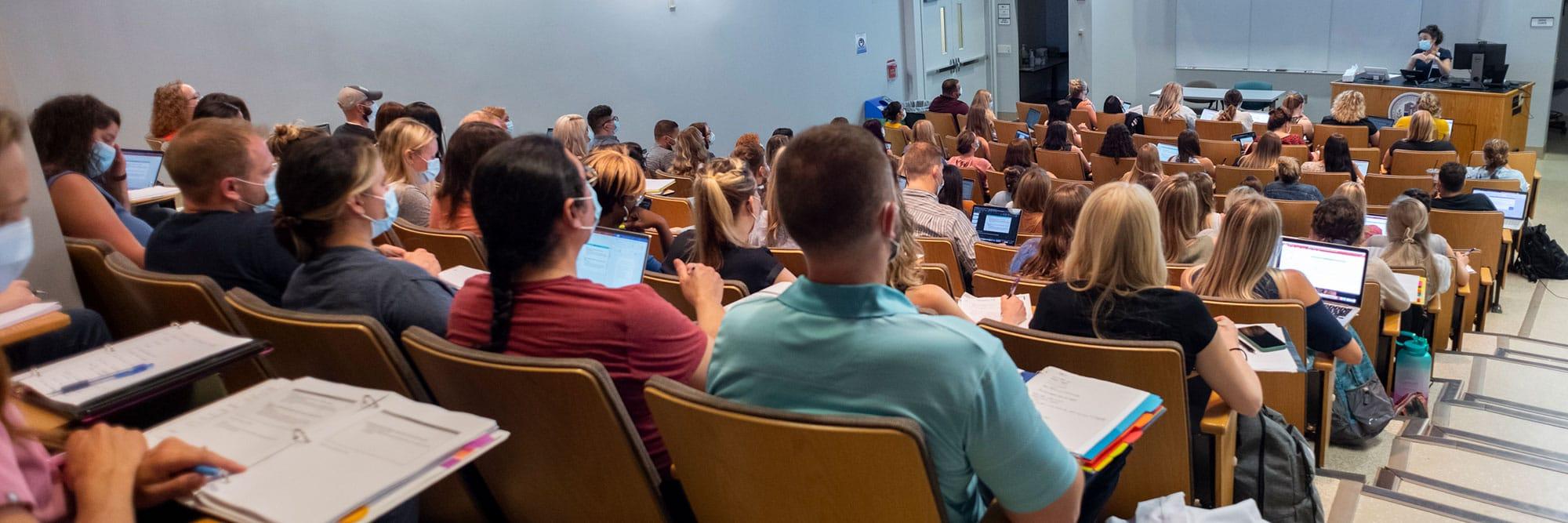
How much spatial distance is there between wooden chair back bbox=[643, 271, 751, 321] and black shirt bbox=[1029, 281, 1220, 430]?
83 centimetres

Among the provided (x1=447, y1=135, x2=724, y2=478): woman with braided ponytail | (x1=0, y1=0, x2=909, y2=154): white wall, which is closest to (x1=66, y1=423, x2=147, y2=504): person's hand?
(x1=447, y1=135, x2=724, y2=478): woman with braided ponytail

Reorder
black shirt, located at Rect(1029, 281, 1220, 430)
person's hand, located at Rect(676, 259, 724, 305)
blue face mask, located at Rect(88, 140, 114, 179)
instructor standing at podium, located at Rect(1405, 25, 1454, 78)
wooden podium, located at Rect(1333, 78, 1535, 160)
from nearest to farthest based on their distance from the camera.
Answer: black shirt, located at Rect(1029, 281, 1220, 430) < person's hand, located at Rect(676, 259, 724, 305) < blue face mask, located at Rect(88, 140, 114, 179) < wooden podium, located at Rect(1333, 78, 1535, 160) < instructor standing at podium, located at Rect(1405, 25, 1454, 78)

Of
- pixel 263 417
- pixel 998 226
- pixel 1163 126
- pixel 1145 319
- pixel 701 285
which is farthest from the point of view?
pixel 1163 126

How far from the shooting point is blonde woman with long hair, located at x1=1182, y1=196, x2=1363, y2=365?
11.0 ft

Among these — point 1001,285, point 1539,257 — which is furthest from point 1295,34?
point 1001,285

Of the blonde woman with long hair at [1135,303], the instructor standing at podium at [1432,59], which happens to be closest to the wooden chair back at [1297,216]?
the blonde woman with long hair at [1135,303]

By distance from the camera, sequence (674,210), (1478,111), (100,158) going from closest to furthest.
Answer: (100,158), (674,210), (1478,111)

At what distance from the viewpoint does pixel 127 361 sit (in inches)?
78.5

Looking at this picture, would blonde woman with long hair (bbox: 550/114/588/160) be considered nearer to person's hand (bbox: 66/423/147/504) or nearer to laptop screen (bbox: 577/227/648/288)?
laptop screen (bbox: 577/227/648/288)

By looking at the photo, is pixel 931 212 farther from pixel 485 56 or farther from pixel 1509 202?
pixel 485 56

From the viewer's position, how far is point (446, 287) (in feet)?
8.09

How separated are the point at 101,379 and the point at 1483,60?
12466mm

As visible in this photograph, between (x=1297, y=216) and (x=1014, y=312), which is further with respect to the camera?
(x=1297, y=216)

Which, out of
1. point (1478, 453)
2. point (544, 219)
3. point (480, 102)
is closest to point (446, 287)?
point (544, 219)
